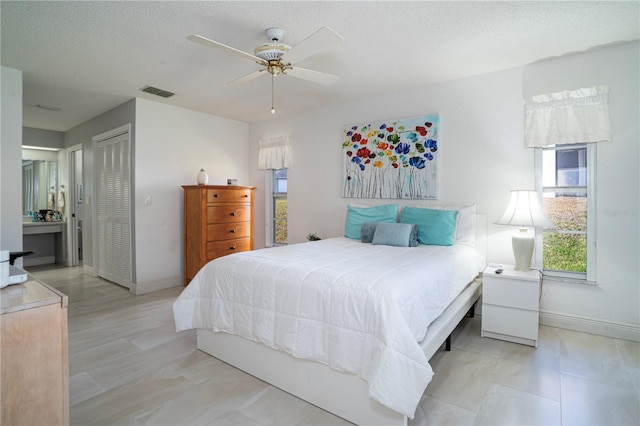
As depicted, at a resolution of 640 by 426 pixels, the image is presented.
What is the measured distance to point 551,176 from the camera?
9.89ft

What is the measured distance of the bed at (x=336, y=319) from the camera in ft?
5.12

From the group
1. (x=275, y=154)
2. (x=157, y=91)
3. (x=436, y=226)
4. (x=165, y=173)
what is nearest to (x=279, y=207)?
(x=275, y=154)

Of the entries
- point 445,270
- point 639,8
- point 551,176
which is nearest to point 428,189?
point 551,176

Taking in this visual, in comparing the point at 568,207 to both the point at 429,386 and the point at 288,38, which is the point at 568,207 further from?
the point at 288,38

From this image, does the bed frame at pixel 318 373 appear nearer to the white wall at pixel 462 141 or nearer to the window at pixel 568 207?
the window at pixel 568 207

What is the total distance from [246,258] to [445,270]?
1.44m

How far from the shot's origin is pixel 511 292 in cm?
266

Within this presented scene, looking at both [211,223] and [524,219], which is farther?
[211,223]

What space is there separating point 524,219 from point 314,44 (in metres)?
2.22

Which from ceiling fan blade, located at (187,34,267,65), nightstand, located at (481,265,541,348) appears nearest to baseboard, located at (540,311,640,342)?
nightstand, located at (481,265,541,348)

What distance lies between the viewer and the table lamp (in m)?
2.74

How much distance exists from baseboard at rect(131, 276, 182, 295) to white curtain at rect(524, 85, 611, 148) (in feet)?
14.6

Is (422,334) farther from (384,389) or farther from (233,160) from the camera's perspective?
(233,160)

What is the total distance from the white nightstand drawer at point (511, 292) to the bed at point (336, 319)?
197mm
